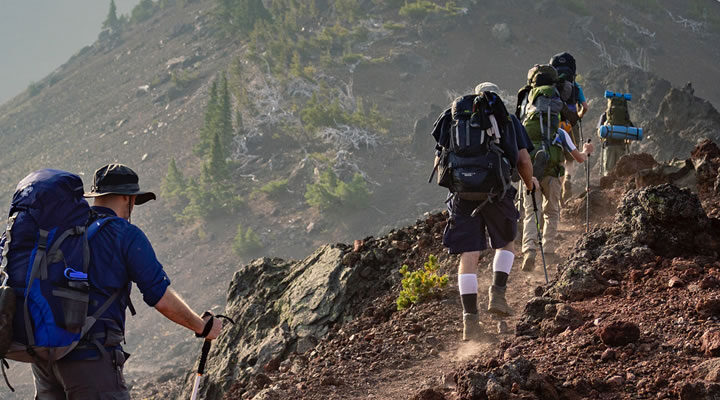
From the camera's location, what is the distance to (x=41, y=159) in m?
71.9

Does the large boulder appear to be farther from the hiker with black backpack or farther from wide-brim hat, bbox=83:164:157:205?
wide-brim hat, bbox=83:164:157:205

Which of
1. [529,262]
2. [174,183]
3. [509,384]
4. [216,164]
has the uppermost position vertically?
[509,384]

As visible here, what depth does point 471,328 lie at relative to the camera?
18.0ft

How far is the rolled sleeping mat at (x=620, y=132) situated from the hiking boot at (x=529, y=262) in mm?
4374

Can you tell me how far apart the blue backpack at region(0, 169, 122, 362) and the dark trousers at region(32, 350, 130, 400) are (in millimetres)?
86

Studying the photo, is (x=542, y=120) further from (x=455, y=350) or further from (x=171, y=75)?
(x=171, y=75)

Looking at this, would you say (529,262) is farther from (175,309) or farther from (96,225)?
(96,225)

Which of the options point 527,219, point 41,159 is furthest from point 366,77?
point 527,219

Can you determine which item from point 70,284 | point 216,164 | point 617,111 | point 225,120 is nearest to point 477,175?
point 70,284

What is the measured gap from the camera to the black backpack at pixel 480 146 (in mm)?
5168

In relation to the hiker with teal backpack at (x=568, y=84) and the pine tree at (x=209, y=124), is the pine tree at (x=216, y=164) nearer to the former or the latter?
the pine tree at (x=209, y=124)

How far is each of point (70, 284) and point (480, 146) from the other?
121 inches

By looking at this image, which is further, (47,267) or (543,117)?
(543,117)

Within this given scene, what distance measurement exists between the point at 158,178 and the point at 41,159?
2147cm
